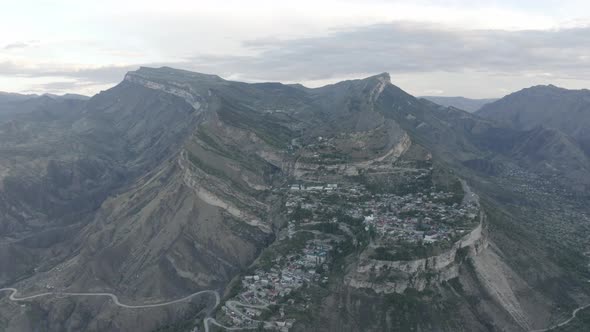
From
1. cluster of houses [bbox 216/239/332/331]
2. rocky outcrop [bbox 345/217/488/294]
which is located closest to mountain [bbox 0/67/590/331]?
rocky outcrop [bbox 345/217/488/294]

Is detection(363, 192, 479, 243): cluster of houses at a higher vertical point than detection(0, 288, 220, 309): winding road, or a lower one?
higher

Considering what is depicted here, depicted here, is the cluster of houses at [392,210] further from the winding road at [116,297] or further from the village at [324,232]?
the winding road at [116,297]

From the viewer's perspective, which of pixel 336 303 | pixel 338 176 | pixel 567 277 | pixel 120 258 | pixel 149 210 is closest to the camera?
pixel 336 303

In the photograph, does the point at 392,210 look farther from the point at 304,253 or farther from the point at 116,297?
the point at 116,297

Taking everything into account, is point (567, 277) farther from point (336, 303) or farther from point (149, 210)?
point (149, 210)

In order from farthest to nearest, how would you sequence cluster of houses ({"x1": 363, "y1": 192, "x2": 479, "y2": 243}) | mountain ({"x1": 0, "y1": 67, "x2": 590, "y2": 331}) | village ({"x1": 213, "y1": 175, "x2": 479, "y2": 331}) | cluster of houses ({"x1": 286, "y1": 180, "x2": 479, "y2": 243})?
cluster of houses ({"x1": 286, "y1": 180, "x2": 479, "y2": 243}) < cluster of houses ({"x1": 363, "y1": 192, "x2": 479, "y2": 243}) < mountain ({"x1": 0, "y1": 67, "x2": 590, "y2": 331}) < village ({"x1": 213, "y1": 175, "x2": 479, "y2": 331})

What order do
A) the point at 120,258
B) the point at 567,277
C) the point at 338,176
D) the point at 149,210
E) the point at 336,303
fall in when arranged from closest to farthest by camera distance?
the point at 336,303, the point at 567,277, the point at 120,258, the point at 149,210, the point at 338,176

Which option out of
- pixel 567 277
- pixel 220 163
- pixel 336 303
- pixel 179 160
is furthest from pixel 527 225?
pixel 179 160

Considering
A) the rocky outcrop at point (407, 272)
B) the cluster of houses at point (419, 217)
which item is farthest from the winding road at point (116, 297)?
the cluster of houses at point (419, 217)

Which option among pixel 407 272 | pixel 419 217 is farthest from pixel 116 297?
pixel 419 217

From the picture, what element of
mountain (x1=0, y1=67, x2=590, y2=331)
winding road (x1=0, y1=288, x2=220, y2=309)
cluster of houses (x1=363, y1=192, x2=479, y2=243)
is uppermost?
cluster of houses (x1=363, y1=192, x2=479, y2=243)

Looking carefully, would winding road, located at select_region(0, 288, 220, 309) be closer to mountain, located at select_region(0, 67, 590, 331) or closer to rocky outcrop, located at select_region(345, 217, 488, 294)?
mountain, located at select_region(0, 67, 590, 331)
